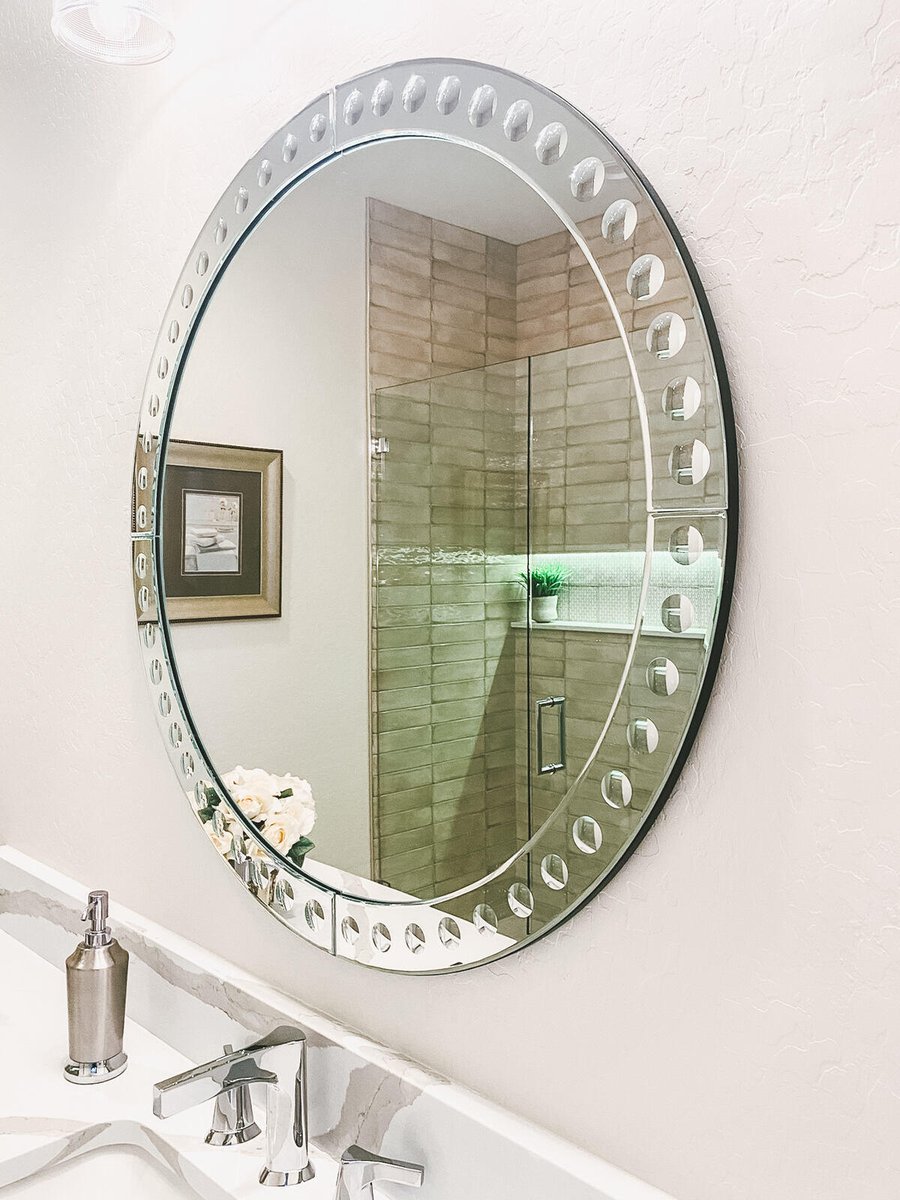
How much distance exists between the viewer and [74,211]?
4.63 feet

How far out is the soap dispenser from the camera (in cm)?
111

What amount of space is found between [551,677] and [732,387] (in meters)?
0.26

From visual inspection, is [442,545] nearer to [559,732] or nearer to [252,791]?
[559,732]

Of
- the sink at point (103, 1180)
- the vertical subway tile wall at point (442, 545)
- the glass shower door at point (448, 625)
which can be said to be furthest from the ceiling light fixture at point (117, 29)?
the sink at point (103, 1180)

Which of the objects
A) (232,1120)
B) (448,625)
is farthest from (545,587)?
(232,1120)

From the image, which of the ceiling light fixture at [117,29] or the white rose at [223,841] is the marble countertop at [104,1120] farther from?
the ceiling light fixture at [117,29]

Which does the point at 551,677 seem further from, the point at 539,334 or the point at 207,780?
the point at 207,780

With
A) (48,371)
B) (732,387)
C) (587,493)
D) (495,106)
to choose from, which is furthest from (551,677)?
→ (48,371)

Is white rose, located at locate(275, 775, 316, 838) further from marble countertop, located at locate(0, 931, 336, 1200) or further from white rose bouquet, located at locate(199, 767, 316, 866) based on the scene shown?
marble countertop, located at locate(0, 931, 336, 1200)

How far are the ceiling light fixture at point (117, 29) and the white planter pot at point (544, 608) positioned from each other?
0.84m

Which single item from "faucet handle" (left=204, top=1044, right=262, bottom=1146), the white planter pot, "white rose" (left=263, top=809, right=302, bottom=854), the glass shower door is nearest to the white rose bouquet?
"white rose" (left=263, top=809, right=302, bottom=854)

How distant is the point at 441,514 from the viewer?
85cm

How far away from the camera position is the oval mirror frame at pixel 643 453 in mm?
672

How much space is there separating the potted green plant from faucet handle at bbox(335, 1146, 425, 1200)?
468mm
